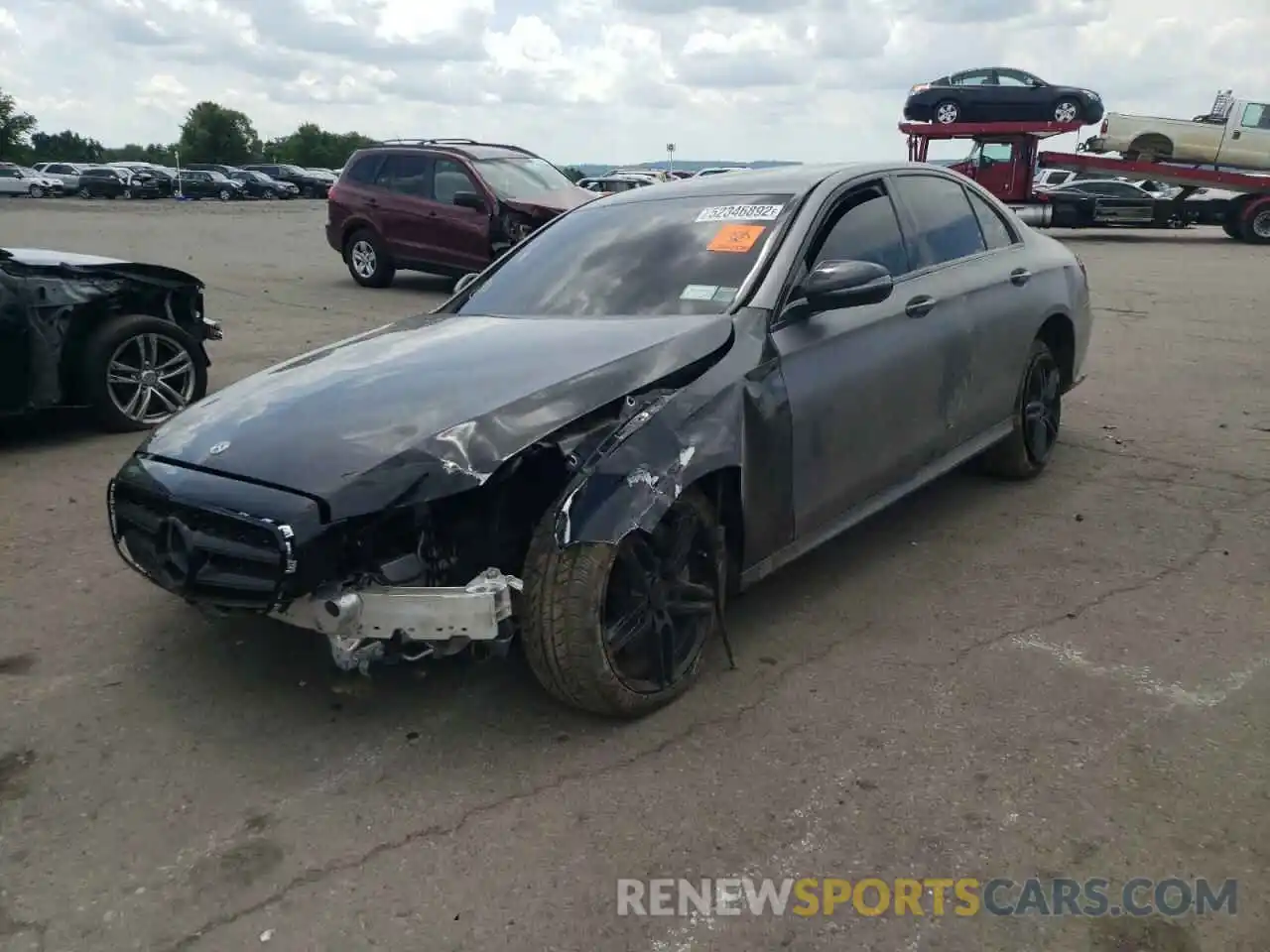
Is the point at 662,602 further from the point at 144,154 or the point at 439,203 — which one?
the point at 144,154

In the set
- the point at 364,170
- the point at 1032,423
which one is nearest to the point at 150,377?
the point at 1032,423

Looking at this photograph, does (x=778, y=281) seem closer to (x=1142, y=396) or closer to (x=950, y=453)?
(x=950, y=453)

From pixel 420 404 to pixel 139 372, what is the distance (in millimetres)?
4062

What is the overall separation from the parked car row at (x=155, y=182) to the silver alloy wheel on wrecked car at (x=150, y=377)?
1834 inches

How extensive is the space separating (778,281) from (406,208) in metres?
10.2

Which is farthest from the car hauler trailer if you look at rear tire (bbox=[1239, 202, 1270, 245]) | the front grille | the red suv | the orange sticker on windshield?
the front grille

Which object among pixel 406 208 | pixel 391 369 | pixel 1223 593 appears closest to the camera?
pixel 391 369

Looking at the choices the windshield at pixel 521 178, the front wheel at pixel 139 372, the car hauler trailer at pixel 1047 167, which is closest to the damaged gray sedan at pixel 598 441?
the front wheel at pixel 139 372

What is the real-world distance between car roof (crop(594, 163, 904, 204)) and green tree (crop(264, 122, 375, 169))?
10057 cm

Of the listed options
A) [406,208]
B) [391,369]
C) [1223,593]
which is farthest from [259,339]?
[1223,593]

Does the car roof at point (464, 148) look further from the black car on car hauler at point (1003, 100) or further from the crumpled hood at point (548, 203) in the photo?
the black car on car hauler at point (1003, 100)

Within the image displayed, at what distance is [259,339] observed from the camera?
981cm

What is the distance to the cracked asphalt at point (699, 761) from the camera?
8.12 ft

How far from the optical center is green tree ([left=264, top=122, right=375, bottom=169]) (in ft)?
332
